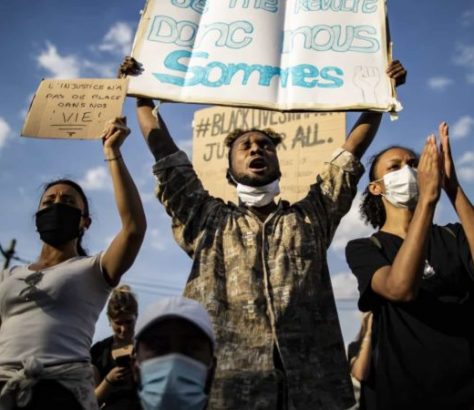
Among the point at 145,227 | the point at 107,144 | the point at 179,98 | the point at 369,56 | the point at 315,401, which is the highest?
the point at 369,56

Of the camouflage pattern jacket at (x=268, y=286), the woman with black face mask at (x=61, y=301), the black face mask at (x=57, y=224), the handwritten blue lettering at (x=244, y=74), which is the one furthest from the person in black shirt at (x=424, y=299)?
the black face mask at (x=57, y=224)

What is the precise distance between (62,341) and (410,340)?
1450 millimetres

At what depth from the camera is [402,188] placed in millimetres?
2883

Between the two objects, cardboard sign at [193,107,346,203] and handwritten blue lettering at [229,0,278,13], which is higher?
cardboard sign at [193,107,346,203]

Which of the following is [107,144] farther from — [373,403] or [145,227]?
[373,403]

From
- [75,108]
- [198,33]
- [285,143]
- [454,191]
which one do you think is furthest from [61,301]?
[285,143]

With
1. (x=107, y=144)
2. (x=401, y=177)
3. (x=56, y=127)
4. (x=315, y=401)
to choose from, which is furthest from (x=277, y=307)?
(x=56, y=127)

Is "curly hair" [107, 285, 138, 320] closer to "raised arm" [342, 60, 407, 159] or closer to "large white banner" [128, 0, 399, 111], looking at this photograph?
"large white banner" [128, 0, 399, 111]

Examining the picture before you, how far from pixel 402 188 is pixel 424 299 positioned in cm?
61

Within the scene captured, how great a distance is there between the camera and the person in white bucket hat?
Answer: 2.00 meters

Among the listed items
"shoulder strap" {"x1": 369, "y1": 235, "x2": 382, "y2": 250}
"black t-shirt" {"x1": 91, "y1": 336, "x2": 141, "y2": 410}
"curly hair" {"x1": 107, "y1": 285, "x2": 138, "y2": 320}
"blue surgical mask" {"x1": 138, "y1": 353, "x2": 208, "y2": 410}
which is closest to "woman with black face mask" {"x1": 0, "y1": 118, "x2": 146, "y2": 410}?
"blue surgical mask" {"x1": 138, "y1": 353, "x2": 208, "y2": 410}

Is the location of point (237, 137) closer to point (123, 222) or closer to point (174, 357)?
point (123, 222)

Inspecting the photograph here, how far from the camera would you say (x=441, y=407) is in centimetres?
229

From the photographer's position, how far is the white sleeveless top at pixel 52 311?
2.58m
